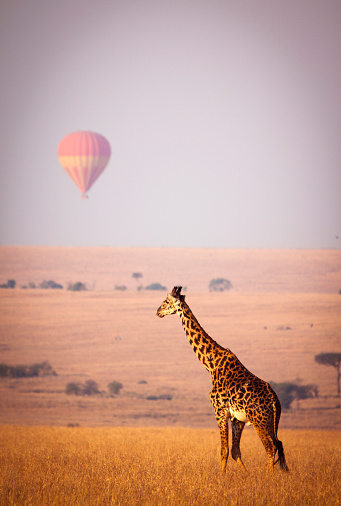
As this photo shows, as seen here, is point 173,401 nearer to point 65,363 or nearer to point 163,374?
point 163,374

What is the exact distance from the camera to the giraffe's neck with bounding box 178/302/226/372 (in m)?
15.9

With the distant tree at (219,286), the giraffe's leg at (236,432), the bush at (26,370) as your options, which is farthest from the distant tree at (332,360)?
the distant tree at (219,286)

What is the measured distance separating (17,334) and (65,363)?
19.0 m

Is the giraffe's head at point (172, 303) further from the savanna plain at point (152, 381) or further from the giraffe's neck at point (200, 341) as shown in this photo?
the savanna plain at point (152, 381)

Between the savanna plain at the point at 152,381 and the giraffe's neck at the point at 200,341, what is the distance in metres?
2.05

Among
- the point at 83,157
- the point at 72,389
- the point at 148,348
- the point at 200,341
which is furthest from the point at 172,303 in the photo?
the point at 83,157

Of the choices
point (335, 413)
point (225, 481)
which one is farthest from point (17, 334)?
point (225, 481)

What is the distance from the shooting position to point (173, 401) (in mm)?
65375

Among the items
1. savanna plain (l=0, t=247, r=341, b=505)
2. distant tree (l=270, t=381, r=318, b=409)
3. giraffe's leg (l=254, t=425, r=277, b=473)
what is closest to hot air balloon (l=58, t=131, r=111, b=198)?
savanna plain (l=0, t=247, r=341, b=505)

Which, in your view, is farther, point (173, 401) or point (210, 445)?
point (173, 401)

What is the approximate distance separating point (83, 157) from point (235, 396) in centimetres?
17580

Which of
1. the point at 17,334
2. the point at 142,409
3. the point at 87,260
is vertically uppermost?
the point at 87,260

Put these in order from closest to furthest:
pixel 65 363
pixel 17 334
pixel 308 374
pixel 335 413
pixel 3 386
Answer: pixel 335 413 < pixel 3 386 < pixel 308 374 < pixel 65 363 < pixel 17 334

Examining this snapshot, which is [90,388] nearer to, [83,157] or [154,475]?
[154,475]
